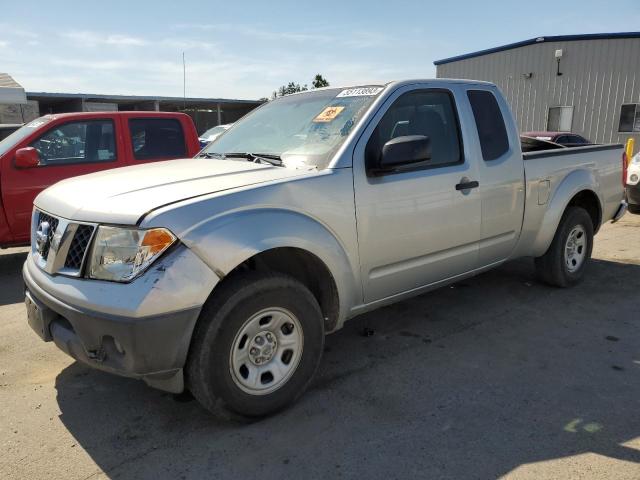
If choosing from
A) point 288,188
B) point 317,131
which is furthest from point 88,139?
point 288,188

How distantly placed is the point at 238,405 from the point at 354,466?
0.67 metres

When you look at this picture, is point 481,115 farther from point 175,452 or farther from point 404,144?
point 175,452

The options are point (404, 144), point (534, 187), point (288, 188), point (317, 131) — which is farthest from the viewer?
point (534, 187)

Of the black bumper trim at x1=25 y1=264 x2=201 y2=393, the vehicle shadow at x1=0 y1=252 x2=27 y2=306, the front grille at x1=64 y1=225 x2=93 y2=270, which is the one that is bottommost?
the vehicle shadow at x1=0 y1=252 x2=27 y2=306

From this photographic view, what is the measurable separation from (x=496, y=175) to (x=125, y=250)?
2844 mm

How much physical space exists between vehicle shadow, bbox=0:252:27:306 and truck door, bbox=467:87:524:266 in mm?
4402

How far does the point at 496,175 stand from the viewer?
13.3 ft

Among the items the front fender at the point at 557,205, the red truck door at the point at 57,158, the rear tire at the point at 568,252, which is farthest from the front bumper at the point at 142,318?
the red truck door at the point at 57,158

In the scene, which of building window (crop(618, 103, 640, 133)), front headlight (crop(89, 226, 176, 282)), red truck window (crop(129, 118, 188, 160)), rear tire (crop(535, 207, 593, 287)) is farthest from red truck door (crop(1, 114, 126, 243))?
building window (crop(618, 103, 640, 133))

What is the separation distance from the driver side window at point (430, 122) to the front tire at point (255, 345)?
127cm

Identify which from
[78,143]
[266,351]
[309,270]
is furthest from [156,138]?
[266,351]

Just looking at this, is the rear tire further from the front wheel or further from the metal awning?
the metal awning

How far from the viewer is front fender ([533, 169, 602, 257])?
4672 mm

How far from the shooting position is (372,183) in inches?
127
